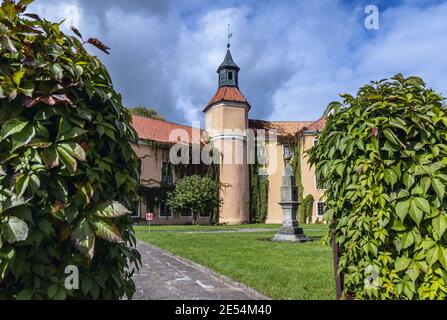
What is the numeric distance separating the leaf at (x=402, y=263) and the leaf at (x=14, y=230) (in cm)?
221

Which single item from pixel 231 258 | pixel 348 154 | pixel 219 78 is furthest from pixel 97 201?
pixel 219 78

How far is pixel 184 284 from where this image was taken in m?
5.51

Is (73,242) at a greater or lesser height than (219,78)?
lesser

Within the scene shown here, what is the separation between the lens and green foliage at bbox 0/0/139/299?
1.45m

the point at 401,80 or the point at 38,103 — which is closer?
the point at 38,103

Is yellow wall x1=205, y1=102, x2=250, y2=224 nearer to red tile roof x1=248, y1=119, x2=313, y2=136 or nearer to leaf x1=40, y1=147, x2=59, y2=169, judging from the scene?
red tile roof x1=248, y1=119, x2=313, y2=136

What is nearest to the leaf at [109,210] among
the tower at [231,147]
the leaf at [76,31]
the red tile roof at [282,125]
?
the leaf at [76,31]

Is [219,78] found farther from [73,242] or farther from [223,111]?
[73,242]

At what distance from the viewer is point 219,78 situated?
34.8 meters

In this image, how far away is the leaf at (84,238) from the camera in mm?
1473

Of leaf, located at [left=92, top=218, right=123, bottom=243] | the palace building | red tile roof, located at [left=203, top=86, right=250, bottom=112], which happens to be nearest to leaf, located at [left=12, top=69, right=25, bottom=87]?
leaf, located at [left=92, top=218, right=123, bottom=243]

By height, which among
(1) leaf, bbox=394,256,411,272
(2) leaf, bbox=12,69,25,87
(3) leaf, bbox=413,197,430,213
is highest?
(2) leaf, bbox=12,69,25,87

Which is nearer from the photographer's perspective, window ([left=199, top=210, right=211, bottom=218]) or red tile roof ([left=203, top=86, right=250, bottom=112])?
window ([left=199, top=210, right=211, bottom=218])
